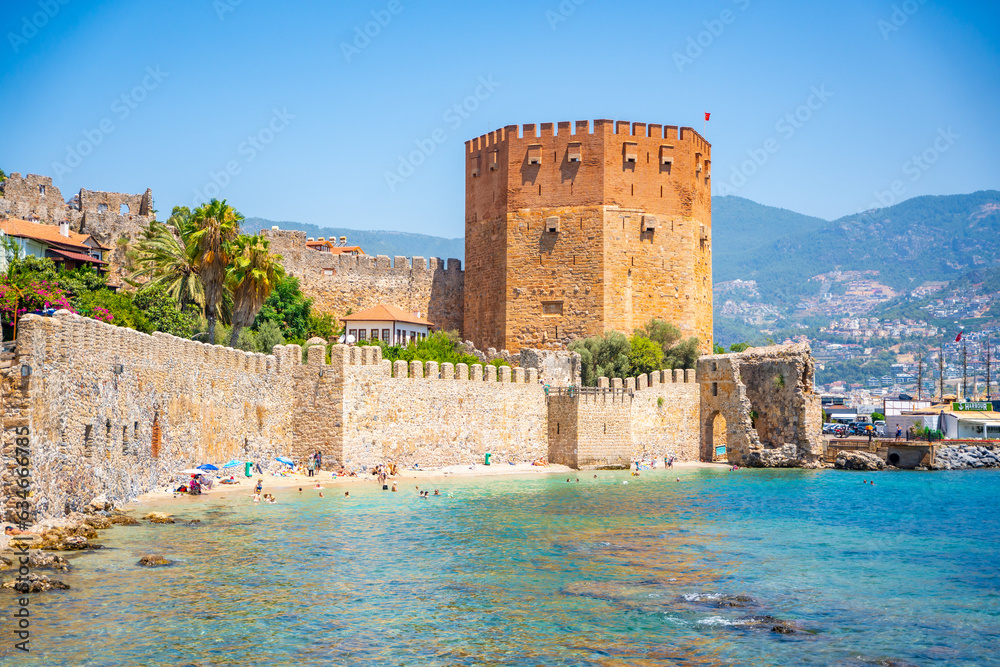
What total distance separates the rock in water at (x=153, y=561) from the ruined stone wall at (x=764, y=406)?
22376 mm

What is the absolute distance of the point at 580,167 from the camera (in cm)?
3559

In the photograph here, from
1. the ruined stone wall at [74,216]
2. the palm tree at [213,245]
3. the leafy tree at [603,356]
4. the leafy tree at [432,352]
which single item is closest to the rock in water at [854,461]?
the leafy tree at [603,356]

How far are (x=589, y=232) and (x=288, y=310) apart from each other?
34.3 ft

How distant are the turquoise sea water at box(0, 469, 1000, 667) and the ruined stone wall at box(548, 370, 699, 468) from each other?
671 centimetres

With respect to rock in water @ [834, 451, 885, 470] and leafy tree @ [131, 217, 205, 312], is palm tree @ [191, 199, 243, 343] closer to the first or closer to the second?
leafy tree @ [131, 217, 205, 312]

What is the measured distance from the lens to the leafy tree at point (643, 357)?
33.6m

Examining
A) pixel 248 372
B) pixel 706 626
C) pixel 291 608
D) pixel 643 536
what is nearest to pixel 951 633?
pixel 706 626

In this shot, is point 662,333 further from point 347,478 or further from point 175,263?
point 175,263

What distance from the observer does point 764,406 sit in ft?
110

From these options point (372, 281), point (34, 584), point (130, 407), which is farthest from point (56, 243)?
point (34, 584)

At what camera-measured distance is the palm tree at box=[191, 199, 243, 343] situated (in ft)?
85.0

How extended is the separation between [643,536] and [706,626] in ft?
21.0

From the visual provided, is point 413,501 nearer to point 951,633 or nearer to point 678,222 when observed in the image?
point 951,633

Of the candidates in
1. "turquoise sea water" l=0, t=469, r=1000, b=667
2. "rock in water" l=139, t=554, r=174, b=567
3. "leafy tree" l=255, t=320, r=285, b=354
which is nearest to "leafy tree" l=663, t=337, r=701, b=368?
"turquoise sea water" l=0, t=469, r=1000, b=667
